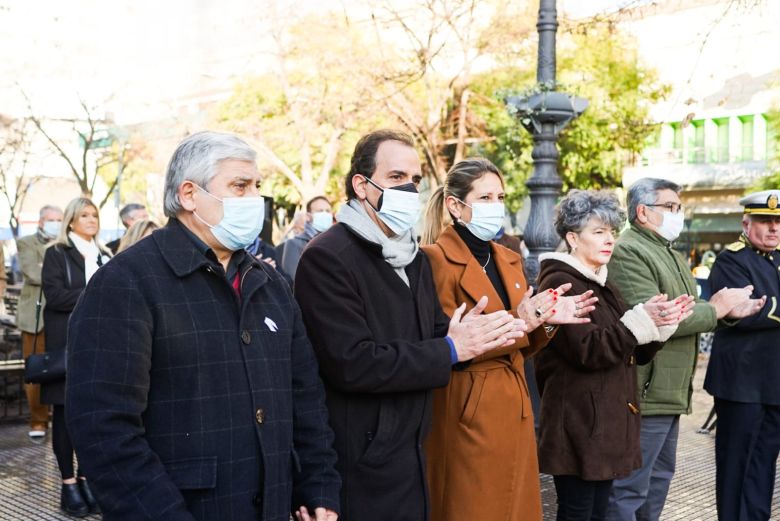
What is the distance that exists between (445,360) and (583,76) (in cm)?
2328

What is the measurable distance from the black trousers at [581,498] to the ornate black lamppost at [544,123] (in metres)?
4.03

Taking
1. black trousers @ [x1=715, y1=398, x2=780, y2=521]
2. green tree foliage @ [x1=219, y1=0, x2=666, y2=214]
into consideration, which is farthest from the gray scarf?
green tree foliage @ [x1=219, y1=0, x2=666, y2=214]

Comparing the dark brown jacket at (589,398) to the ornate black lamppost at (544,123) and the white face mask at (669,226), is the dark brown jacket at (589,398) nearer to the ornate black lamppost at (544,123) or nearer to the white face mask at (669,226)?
the white face mask at (669,226)

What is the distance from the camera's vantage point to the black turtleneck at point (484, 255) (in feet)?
13.4

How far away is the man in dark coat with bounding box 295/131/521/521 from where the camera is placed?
128 inches

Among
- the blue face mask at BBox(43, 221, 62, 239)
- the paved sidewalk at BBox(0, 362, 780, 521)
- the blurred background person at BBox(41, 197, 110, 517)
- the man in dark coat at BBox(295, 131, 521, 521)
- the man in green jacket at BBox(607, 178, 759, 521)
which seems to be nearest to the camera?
the man in dark coat at BBox(295, 131, 521, 521)

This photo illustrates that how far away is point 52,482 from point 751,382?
16.9 feet

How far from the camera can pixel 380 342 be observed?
3.38 m

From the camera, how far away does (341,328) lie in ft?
10.7

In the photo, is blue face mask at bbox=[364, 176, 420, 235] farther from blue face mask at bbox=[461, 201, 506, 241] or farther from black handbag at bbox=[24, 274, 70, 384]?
black handbag at bbox=[24, 274, 70, 384]

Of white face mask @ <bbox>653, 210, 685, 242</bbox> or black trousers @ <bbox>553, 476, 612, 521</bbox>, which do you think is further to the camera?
white face mask @ <bbox>653, 210, 685, 242</bbox>

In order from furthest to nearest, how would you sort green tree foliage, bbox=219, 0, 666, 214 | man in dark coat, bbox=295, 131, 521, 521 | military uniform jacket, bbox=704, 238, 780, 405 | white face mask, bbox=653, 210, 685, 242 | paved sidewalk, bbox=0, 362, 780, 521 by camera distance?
green tree foliage, bbox=219, 0, 666, 214
paved sidewalk, bbox=0, 362, 780, 521
military uniform jacket, bbox=704, 238, 780, 405
white face mask, bbox=653, 210, 685, 242
man in dark coat, bbox=295, 131, 521, 521

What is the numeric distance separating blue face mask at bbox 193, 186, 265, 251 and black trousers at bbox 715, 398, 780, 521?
3580 millimetres

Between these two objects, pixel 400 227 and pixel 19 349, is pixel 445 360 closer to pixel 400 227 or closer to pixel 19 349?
pixel 400 227
